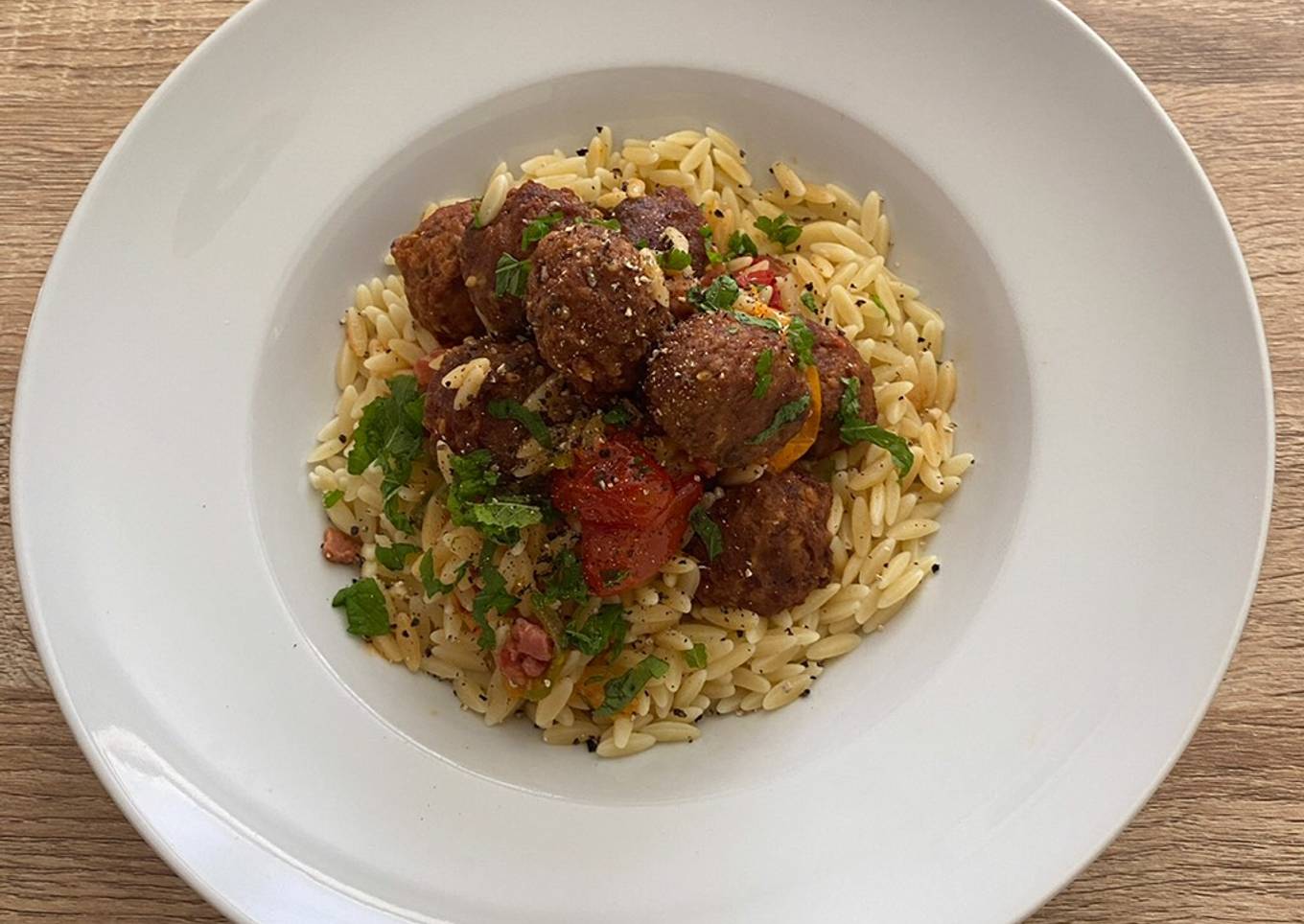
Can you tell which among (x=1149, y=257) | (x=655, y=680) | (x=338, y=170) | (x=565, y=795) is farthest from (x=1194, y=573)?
(x=338, y=170)

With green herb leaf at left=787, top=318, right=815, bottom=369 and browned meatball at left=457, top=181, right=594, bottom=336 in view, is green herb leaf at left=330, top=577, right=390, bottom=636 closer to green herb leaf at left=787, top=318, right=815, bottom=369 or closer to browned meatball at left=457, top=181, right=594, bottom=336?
browned meatball at left=457, top=181, right=594, bottom=336

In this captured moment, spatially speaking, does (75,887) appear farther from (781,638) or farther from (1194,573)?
(1194,573)

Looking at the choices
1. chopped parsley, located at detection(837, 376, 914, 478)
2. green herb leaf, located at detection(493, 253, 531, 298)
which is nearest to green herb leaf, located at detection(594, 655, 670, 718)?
chopped parsley, located at detection(837, 376, 914, 478)

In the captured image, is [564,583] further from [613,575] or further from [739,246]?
[739,246]

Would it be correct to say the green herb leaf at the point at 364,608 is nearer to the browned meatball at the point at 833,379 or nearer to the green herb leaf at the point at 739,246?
the browned meatball at the point at 833,379

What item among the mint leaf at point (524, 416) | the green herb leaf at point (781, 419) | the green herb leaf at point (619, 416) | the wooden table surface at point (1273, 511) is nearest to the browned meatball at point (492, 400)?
the mint leaf at point (524, 416)
